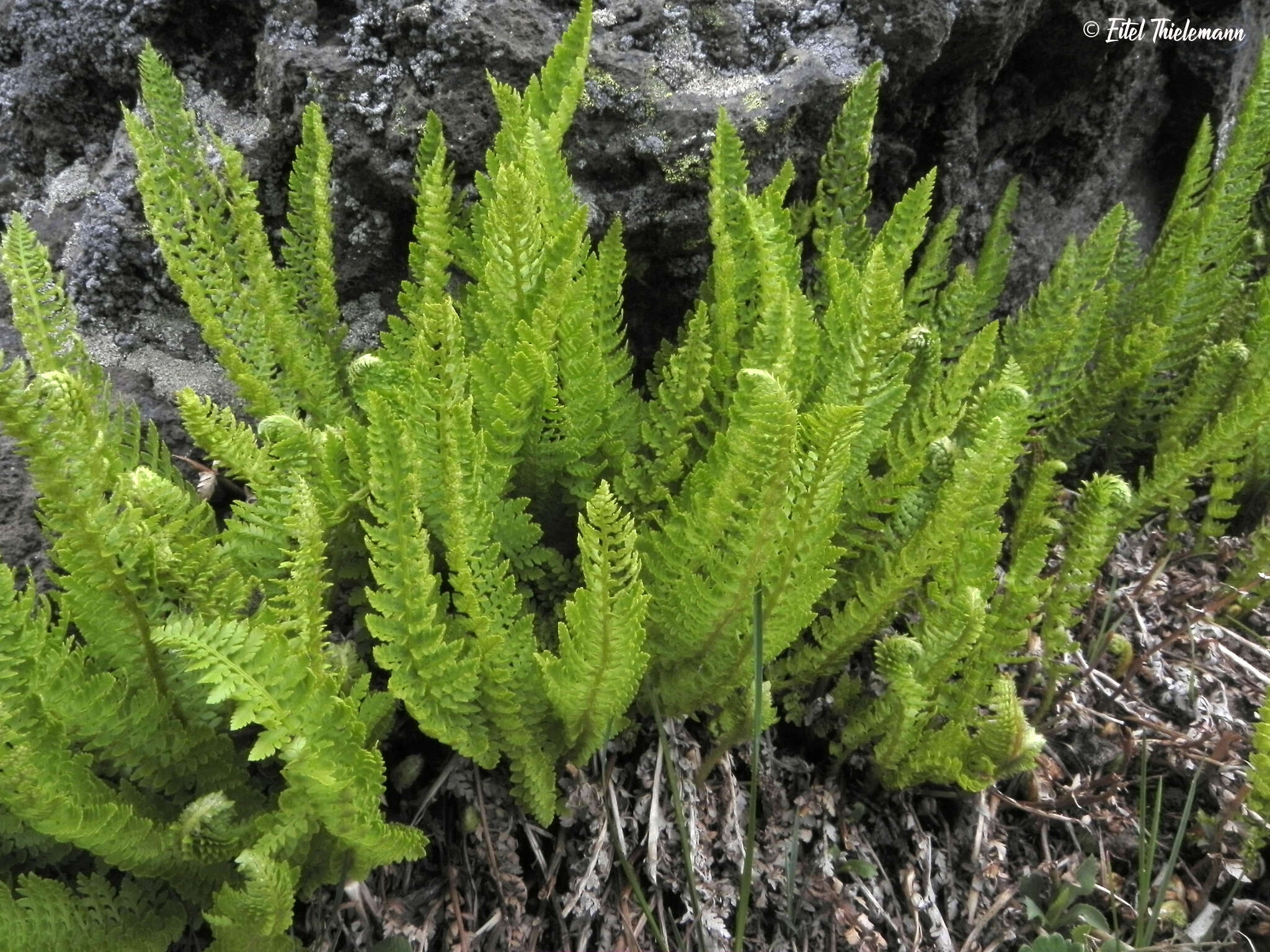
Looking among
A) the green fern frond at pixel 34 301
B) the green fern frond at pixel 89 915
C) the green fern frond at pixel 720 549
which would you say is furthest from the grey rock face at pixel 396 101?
the green fern frond at pixel 89 915

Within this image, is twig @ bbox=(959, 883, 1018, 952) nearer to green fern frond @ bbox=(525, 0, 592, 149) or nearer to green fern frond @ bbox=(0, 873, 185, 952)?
green fern frond @ bbox=(0, 873, 185, 952)

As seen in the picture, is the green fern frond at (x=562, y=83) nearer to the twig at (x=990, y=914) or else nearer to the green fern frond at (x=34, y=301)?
the green fern frond at (x=34, y=301)

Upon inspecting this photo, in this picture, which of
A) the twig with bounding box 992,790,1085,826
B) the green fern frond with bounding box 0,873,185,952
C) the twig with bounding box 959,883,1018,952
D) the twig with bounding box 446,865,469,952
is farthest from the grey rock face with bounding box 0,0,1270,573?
the twig with bounding box 959,883,1018,952

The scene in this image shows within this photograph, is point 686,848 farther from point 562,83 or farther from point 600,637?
point 562,83

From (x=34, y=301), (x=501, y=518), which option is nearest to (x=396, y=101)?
(x=34, y=301)

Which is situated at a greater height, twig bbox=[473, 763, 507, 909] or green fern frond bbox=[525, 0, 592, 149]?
green fern frond bbox=[525, 0, 592, 149]

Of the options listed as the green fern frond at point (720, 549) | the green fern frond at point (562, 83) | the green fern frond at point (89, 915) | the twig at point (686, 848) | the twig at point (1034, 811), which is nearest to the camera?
the green fern frond at point (89, 915)

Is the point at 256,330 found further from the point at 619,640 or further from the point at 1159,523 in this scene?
the point at 1159,523
